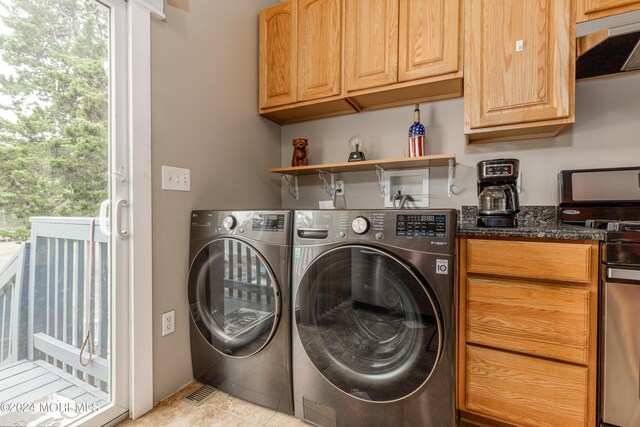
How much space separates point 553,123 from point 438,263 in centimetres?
101

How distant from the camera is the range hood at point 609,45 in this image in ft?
4.13

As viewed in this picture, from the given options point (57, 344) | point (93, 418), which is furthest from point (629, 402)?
point (57, 344)

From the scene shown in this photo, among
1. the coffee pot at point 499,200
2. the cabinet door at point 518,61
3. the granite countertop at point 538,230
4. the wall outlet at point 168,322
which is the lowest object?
the wall outlet at point 168,322

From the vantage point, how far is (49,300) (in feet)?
4.00

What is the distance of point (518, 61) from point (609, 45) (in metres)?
0.36

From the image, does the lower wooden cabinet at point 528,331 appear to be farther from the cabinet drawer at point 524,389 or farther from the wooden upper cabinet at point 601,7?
the wooden upper cabinet at point 601,7

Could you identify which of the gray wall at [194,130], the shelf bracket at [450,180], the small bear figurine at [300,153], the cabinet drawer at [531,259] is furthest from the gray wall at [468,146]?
the cabinet drawer at [531,259]

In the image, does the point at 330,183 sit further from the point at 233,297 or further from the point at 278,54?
the point at 233,297

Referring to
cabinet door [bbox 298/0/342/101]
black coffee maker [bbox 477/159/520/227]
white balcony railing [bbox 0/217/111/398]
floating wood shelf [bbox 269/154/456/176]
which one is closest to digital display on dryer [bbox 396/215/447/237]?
black coffee maker [bbox 477/159/520/227]

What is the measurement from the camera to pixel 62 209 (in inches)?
49.6

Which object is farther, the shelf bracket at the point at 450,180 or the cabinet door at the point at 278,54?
the cabinet door at the point at 278,54

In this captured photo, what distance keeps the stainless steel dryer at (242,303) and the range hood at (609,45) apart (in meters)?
1.63

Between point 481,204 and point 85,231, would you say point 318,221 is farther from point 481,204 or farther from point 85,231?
point 85,231

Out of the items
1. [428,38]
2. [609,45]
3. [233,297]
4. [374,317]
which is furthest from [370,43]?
[233,297]
